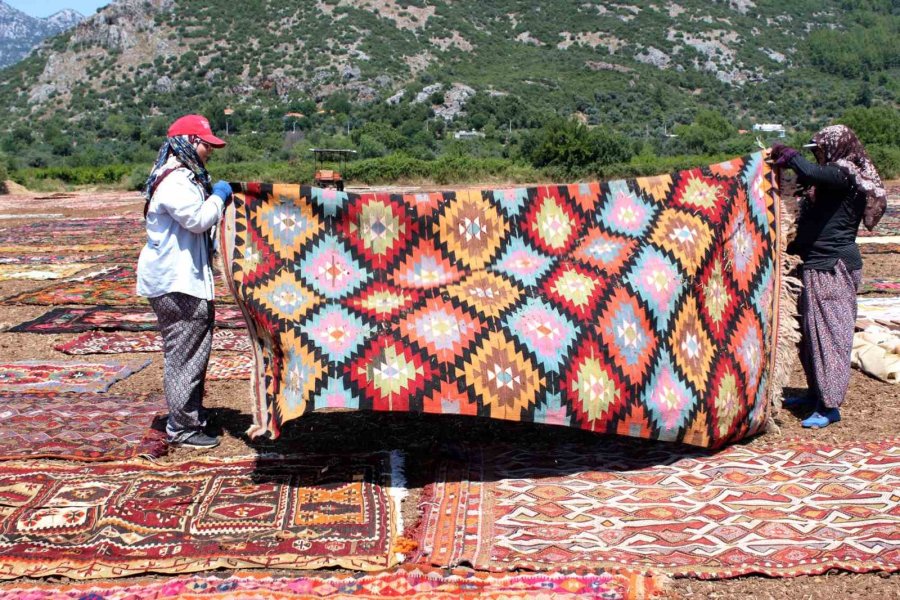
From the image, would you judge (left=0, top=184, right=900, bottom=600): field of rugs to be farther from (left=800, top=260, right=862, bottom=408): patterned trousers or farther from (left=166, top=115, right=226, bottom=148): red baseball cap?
(left=166, top=115, right=226, bottom=148): red baseball cap

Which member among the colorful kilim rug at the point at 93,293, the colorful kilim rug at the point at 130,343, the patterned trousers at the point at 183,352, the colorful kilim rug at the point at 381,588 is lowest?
the colorful kilim rug at the point at 93,293


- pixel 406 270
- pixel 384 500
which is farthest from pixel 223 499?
pixel 406 270

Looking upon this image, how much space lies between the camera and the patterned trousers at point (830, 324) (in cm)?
470

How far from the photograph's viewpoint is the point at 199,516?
3656 millimetres

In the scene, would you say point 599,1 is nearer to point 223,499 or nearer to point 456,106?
point 456,106

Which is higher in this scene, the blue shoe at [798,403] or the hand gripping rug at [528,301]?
the hand gripping rug at [528,301]

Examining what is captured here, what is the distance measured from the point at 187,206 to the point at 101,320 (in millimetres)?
4438

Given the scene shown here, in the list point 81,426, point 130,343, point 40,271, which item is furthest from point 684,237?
point 40,271

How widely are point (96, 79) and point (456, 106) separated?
1416 inches

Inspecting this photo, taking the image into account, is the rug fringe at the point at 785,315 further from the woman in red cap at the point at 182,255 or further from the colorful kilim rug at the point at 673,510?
the woman in red cap at the point at 182,255

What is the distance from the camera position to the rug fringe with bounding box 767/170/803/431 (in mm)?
4605

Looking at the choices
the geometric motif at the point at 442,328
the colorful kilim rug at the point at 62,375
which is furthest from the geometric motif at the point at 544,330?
the colorful kilim rug at the point at 62,375

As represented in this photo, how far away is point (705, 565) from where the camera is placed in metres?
3.26

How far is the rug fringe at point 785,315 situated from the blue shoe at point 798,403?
1.76ft
